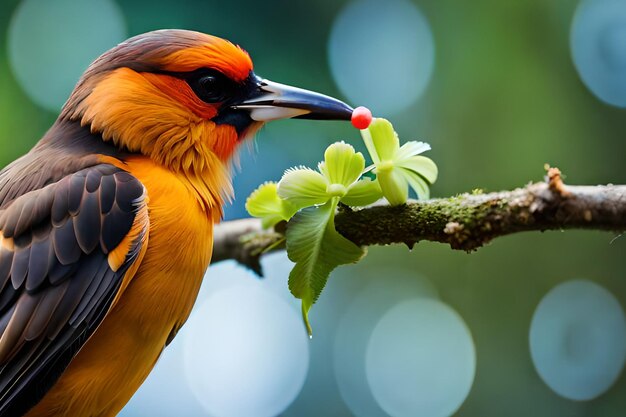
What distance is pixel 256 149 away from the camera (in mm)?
3383

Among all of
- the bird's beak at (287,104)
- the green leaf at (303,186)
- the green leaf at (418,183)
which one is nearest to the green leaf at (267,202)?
the green leaf at (303,186)

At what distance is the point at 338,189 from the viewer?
259cm

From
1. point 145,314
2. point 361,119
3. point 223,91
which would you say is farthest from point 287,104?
point 145,314

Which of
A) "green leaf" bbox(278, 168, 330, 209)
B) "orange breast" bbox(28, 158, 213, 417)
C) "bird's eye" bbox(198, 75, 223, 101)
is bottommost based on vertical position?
"orange breast" bbox(28, 158, 213, 417)

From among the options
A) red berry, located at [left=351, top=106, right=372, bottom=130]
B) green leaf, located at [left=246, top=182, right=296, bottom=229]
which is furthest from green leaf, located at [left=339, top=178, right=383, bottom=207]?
green leaf, located at [left=246, top=182, right=296, bottom=229]

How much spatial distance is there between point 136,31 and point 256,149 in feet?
10.3

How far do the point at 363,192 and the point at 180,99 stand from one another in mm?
891

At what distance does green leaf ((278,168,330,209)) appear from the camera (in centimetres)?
259

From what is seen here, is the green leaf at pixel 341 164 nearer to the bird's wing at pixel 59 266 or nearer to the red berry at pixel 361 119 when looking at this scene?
the red berry at pixel 361 119

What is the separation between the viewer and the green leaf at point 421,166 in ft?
8.50

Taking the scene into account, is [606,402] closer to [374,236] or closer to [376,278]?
[376,278]

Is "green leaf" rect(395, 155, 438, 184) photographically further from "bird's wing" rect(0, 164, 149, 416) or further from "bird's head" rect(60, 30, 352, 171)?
"bird's wing" rect(0, 164, 149, 416)

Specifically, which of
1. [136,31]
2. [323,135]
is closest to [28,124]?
[136,31]

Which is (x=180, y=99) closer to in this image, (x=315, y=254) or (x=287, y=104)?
(x=287, y=104)
